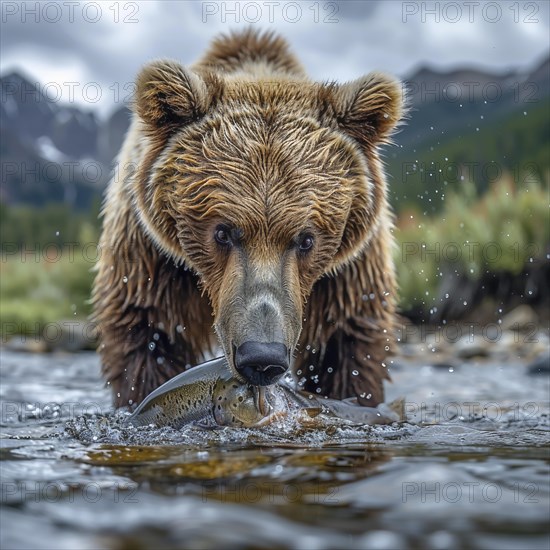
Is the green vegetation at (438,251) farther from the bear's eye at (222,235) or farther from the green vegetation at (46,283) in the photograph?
the bear's eye at (222,235)

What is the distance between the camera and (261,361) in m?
3.07

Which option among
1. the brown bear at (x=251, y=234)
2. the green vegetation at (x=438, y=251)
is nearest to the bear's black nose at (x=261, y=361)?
the brown bear at (x=251, y=234)

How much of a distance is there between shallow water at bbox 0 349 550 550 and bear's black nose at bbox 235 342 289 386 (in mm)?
252

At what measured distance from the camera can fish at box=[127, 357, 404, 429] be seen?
3387 millimetres

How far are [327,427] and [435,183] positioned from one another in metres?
1.47

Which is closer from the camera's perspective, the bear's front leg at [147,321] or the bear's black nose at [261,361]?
the bear's black nose at [261,361]

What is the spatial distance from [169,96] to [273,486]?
2097 mm

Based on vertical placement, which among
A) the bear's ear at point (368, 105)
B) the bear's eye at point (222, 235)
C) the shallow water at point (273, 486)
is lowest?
the shallow water at point (273, 486)

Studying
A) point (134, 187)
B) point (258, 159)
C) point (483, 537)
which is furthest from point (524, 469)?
point (134, 187)

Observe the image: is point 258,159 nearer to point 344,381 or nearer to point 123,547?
point 344,381

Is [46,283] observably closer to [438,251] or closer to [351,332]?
[438,251]

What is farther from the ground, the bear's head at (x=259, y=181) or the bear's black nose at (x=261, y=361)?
the bear's head at (x=259, y=181)

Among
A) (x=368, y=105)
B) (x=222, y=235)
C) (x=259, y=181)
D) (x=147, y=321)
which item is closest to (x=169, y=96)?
(x=259, y=181)

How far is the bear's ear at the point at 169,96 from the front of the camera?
153 inches
